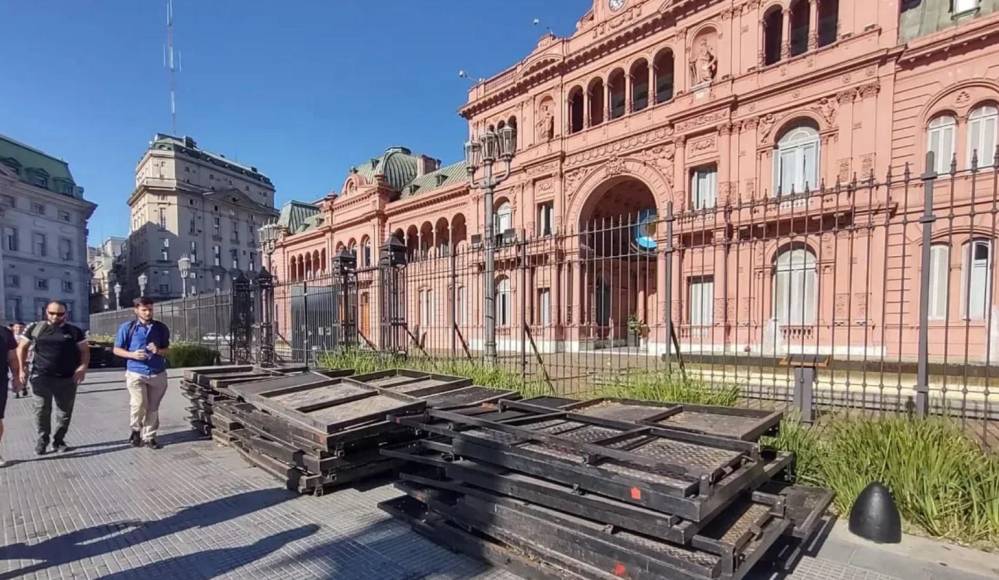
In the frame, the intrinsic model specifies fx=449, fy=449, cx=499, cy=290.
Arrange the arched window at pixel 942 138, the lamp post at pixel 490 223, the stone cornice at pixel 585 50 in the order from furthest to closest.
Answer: the stone cornice at pixel 585 50, the arched window at pixel 942 138, the lamp post at pixel 490 223

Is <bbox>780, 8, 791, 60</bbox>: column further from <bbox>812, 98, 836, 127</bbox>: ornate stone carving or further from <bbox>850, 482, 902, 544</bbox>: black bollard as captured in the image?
<bbox>850, 482, 902, 544</bbox>: black bollard

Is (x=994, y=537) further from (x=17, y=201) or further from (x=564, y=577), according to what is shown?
(x=17, y=201)

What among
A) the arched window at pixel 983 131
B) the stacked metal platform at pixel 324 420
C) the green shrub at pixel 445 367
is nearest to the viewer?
the stacked metal platform at pixel 324 420

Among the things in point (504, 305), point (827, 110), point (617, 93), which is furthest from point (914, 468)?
point (617, 93)

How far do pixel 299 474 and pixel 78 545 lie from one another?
1670mm

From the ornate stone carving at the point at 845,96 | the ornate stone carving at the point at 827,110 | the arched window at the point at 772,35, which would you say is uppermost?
the arched window at the point at 772,35

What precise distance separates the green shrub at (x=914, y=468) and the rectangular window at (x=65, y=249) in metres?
75.0

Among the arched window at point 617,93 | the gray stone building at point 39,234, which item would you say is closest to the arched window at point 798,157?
the arched window at point 617,93

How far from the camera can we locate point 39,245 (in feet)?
170

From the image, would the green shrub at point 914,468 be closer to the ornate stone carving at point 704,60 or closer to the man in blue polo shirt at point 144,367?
the man in blue polo shirt at point 144,367

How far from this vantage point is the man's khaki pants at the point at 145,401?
6322mm

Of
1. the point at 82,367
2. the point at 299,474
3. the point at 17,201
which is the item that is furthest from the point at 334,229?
the point at 17,201

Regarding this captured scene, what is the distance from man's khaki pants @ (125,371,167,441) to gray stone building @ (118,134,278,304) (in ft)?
188

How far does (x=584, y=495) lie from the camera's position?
2982 mm
